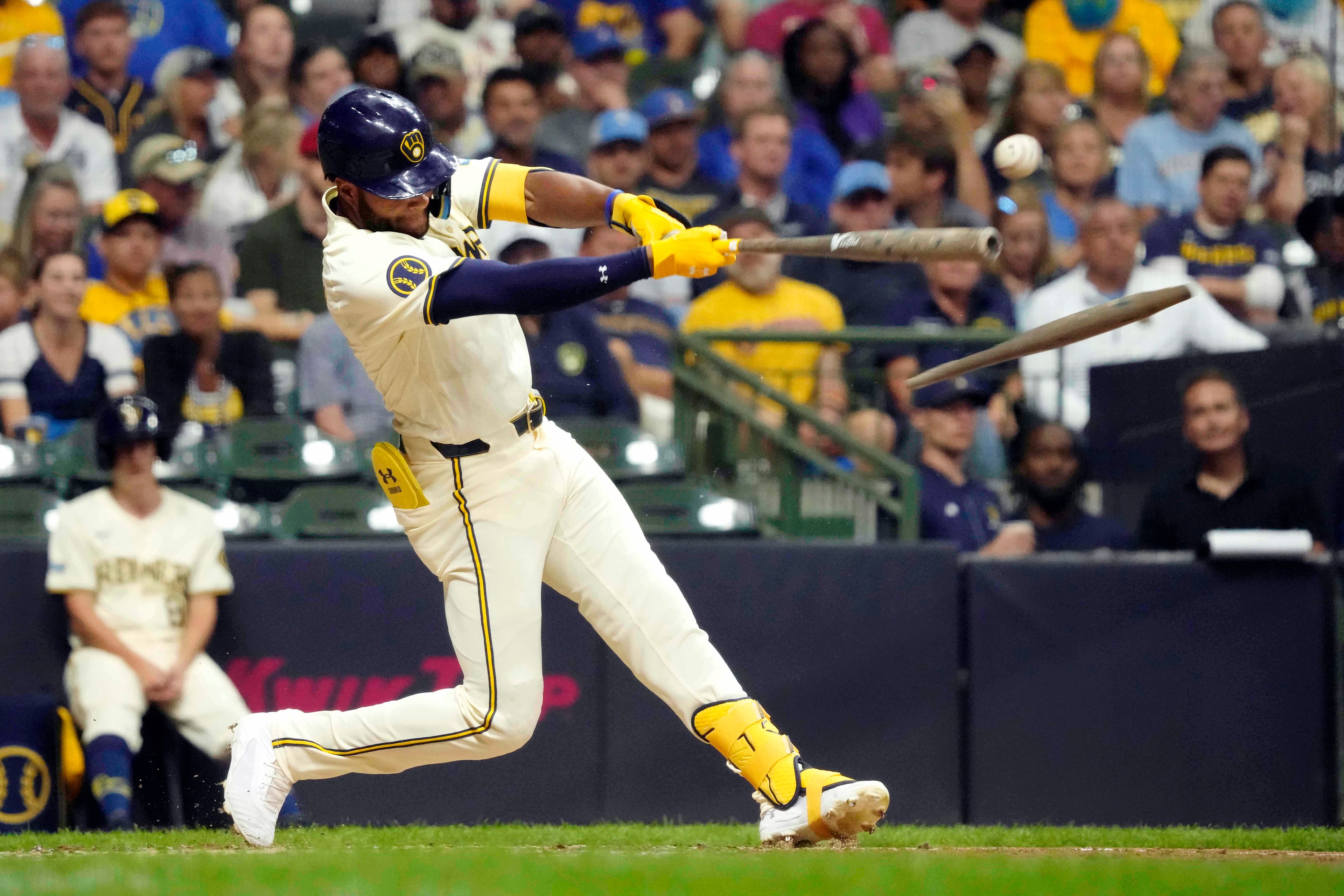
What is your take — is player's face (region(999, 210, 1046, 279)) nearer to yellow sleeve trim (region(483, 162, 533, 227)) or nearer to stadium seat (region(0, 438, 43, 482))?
yellow sleeve trim (region(483, 162, 533, 227))

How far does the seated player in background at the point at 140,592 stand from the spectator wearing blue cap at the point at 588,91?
3376 mm

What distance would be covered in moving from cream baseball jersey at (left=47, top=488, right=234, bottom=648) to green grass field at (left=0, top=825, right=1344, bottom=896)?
3.25 feet

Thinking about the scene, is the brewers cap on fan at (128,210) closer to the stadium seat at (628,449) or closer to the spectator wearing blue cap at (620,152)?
the spectator wearing blue cap at (620,152)

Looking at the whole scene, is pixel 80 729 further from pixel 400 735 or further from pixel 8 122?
pixel 8 122

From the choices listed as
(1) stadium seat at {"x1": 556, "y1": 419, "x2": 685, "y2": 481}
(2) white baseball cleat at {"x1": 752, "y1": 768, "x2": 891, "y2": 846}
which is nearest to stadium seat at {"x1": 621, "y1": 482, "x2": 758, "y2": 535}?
(1) stadium seat at {"x1": 556, "y1": 419, "x2": 685, "y2": 481}

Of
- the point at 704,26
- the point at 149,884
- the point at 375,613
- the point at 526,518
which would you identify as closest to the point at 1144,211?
the point at 704,26

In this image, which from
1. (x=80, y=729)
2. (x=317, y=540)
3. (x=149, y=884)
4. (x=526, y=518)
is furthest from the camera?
(x=317, y=540)

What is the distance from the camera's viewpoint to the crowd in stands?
6688mm

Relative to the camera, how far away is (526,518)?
4.23 m

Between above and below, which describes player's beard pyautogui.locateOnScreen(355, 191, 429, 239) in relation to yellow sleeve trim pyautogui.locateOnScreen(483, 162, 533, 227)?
below

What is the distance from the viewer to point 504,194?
14.8 ft

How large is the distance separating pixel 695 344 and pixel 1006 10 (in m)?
4.46

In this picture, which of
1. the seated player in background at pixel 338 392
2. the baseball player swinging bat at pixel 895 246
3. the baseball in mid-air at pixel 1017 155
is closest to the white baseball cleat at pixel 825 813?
the baseball player swinging bat at pixel 895 246

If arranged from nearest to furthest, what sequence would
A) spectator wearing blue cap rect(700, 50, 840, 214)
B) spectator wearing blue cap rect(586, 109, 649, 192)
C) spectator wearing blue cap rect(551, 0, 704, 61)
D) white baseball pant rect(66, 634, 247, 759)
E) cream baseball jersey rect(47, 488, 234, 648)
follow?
white baseball pant rect(66, 634, 247, 759) < cream baseball jersey rect(47, 488, 234, 648) < spectator wearing blue cap rect(586, 109, 649, 192) < spectator wearing blue cap rect(700, 50, 840, 214) < spectator wearing blue cap rect(551, 0, 704, 61)
